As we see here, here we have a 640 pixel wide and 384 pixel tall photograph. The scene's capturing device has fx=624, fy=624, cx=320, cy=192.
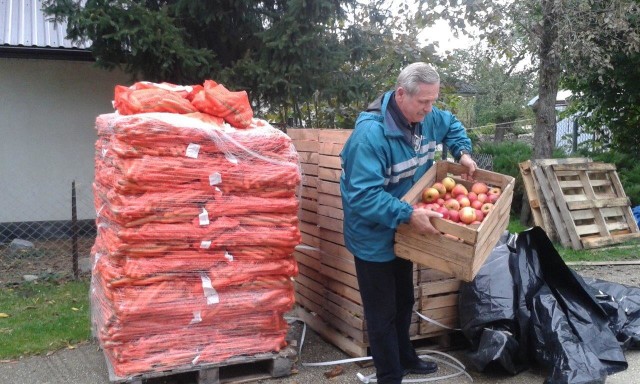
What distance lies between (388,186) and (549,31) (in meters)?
6.41

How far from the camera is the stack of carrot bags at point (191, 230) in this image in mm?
3748

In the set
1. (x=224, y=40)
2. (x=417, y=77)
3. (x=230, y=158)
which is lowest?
(x=230, y=158)

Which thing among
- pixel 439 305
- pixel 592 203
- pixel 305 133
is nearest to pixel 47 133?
pixel 305 133

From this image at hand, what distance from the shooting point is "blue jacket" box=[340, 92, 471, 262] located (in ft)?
11.0

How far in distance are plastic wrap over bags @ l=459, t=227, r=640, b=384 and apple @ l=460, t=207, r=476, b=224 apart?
114 centimetres

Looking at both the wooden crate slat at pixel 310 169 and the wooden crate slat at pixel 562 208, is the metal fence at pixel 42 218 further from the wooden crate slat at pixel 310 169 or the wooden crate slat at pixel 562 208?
the wooden crate slat at pixel 562 208

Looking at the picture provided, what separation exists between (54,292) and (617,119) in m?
10.6

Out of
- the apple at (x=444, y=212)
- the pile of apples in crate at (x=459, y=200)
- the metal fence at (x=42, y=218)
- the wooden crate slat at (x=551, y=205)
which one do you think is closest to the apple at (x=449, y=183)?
the pile of apples in crate at (x=459, y=200)

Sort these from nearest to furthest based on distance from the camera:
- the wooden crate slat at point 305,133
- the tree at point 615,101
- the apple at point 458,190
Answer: the apple at point 458,190, the wooden crate slat at point 305,133, the tree at point 615,101

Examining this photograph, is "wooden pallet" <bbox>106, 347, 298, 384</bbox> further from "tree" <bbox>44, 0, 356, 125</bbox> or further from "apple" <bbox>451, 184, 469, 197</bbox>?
"tree" <bbox>44, 0, 356, 125</bbox>

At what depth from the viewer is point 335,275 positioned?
4715 mm

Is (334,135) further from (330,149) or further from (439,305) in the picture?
(439,305)

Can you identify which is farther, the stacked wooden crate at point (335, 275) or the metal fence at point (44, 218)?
the metal fence at point (44, 218)

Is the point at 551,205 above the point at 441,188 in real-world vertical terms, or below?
below
